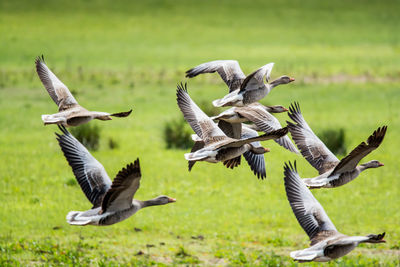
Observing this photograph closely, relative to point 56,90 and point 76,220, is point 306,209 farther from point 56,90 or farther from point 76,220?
point 56,90

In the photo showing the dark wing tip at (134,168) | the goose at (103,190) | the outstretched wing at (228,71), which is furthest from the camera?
the outstretched wing at (228,71)

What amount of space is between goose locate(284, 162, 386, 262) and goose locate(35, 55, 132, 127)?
2.53m

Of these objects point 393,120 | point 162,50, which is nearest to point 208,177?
point 393,120

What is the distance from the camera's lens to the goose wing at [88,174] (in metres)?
9.27

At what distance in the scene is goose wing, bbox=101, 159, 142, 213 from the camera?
25.8 feet

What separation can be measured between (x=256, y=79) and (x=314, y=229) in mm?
2326

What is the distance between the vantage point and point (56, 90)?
10.6m

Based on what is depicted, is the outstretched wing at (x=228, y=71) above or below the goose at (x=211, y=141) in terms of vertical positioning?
above

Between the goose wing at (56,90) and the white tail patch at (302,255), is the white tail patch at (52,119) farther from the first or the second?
the white tail patch at (302,255)

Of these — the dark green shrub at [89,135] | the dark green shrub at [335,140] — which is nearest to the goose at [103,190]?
the dark green shrub at [89,135]

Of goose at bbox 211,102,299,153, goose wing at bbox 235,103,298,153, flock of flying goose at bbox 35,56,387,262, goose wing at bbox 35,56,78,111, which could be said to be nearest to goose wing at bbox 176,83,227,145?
flock of flying goose at bbox 35,56,387,262

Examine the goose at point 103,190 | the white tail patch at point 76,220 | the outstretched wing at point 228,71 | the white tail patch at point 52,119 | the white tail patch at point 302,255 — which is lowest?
the white tail patch at point 302,255

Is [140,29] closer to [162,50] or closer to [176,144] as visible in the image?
[162,50]

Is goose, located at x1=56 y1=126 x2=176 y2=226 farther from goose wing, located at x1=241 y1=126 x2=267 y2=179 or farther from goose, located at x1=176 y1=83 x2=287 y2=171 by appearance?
goose wing, located at x1=241 y1=126 x2=267 y2=179
